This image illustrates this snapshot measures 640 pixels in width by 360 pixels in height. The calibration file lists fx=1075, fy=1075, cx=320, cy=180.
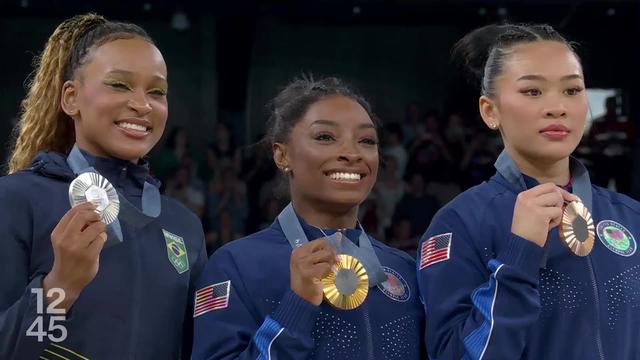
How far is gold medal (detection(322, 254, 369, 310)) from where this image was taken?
8.82 feet

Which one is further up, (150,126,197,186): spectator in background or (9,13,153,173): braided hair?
(9,13,153,173): braided hair

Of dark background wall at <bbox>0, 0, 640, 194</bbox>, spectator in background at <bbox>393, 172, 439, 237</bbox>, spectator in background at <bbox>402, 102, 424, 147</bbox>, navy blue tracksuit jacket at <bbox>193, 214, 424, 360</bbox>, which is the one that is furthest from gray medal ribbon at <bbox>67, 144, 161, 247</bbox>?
dark background wall at <bbox>0, 0, 640, 194</bbox>

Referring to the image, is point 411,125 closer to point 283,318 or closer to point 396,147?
point 396,147

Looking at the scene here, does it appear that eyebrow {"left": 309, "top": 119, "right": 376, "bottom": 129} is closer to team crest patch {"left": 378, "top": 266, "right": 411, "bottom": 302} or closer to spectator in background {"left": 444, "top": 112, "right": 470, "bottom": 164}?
team crest patch {"left": 378, "top": 266, "right": 411, "bottom": 302}

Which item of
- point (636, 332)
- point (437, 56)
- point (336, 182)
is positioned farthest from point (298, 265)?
point (437, 56)

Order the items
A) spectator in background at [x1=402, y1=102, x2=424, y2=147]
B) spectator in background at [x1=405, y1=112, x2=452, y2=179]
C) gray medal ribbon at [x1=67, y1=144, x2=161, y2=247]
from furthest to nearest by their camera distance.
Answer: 1. spectator in background at [x1=402, y1=102, x2=424, y2=147]
2. spectator in background at [x1=405, y1=112, x2=452, y2=179]
3. gray medal ribbon at [x1=67, y1=144, x2=161, y2=247]

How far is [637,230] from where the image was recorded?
9.38 feet

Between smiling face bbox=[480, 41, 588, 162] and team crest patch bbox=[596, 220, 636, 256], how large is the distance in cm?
22

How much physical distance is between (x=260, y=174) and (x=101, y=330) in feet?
21.6

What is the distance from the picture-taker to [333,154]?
115 inches

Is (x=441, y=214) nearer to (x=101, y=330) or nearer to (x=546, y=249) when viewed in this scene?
(x=546, y=249)

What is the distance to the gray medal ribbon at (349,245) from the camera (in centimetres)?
286

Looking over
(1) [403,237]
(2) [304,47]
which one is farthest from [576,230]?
(2) [304,47]

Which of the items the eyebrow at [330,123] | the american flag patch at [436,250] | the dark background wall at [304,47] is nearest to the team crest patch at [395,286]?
the american flag patch at [436,250]
